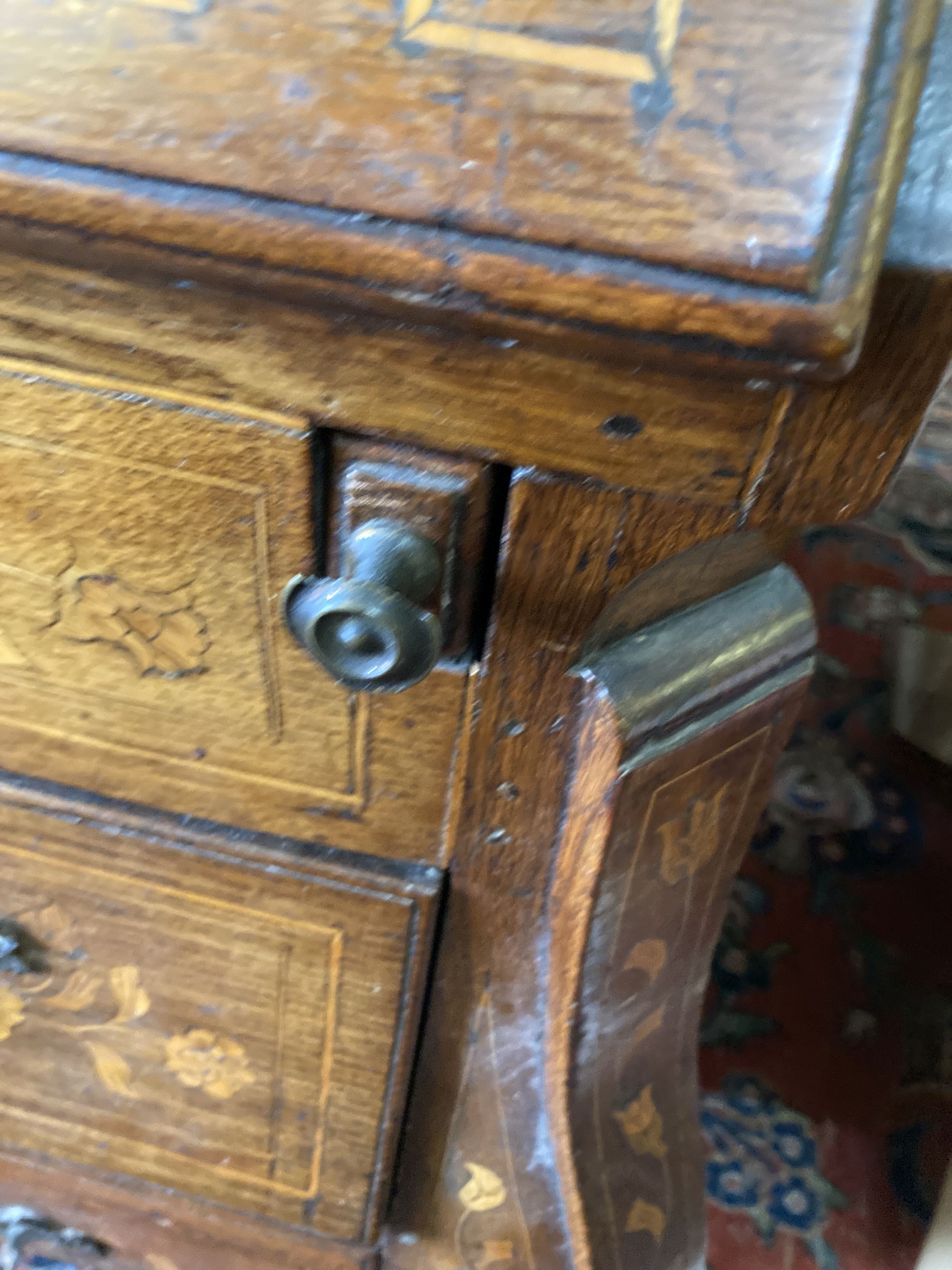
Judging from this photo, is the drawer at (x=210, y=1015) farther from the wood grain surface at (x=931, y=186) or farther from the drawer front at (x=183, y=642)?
the wood grain surface at (x=931, y=186)

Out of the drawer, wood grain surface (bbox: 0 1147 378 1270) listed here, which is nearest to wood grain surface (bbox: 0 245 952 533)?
the drawer

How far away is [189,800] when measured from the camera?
1.59 ft

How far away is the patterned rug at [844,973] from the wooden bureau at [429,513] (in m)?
0.39

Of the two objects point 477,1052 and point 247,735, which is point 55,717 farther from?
point 477,1052

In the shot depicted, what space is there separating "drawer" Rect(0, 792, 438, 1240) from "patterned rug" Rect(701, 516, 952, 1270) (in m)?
0.47

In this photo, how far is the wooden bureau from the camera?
11.1 inches

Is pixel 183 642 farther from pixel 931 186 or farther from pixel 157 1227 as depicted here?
pixel 157 1227

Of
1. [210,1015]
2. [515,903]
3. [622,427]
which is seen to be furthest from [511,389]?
[210,1015]

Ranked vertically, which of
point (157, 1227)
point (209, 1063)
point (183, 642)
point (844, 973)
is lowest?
point (844, 973)

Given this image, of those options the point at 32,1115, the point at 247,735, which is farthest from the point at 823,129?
the point at 32,1115

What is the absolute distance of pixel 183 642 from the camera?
0.42m

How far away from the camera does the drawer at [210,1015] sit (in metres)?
0.51

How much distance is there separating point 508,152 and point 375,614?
0.44ft

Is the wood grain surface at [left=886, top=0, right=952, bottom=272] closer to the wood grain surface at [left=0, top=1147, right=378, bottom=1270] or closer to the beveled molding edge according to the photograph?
the beveled molding edge
